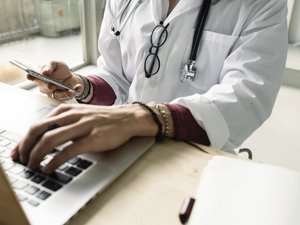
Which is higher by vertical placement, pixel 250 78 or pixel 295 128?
pixel 250 78

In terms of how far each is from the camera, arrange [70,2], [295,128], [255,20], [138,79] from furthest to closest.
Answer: [70,2], [295,128], [138,79], [255,20]

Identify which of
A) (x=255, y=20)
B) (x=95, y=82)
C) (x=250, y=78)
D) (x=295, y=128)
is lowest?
(x=295, y=128)

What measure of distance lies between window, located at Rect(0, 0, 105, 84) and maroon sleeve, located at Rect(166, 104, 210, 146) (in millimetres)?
734

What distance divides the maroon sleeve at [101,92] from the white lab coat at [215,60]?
0.07 feet

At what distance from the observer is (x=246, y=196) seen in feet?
1.27

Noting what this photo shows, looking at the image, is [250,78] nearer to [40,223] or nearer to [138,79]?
[138,79]

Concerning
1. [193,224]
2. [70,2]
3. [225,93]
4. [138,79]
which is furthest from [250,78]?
[70,2]

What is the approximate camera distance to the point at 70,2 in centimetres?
179

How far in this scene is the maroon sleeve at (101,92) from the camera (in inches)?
37.7

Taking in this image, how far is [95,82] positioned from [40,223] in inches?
24.8

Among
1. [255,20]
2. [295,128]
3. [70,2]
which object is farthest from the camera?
[70,2]

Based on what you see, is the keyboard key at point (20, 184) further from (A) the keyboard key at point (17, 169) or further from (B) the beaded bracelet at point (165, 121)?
(B) the beaded bracelet at point (165, 121)

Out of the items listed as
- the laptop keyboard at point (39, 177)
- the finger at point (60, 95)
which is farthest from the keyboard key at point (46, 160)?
the finger at point (60, 95)

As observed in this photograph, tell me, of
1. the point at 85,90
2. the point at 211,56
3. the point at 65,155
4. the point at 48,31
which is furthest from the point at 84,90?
the point at 48,31
